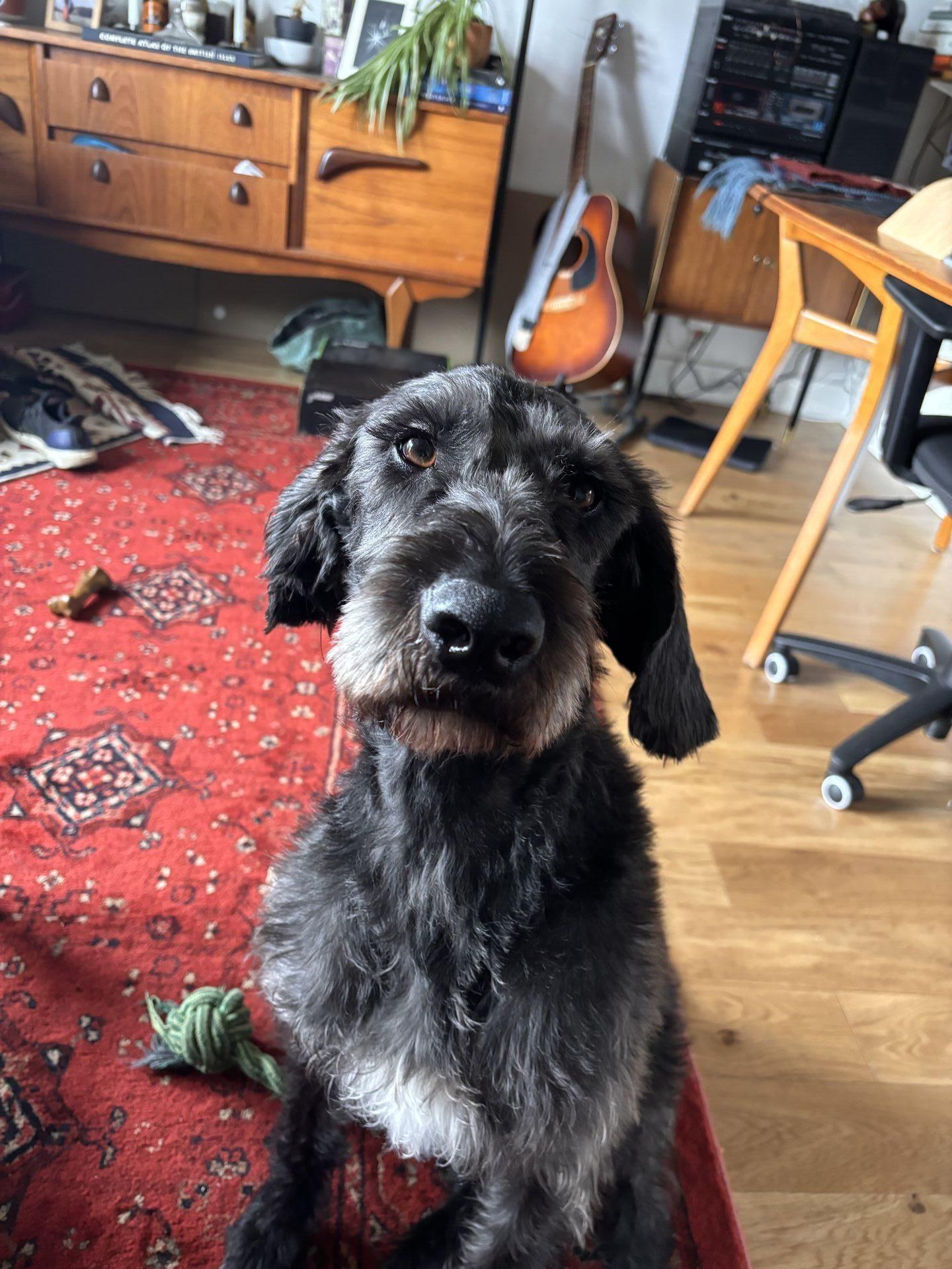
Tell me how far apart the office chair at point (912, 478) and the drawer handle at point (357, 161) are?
1764 millimetres

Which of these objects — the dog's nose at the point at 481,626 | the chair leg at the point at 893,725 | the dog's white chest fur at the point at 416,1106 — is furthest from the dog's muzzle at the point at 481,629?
the chair leg at the point at 893,725

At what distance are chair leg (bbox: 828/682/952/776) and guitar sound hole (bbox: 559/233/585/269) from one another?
2063 millimetres

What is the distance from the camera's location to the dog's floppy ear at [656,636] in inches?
40.3

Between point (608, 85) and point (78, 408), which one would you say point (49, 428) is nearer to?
point (78, 408)

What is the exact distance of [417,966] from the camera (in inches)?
38.2

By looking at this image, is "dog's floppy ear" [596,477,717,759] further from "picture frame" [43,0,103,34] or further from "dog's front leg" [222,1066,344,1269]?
"picture frame" [43,0,103,34]

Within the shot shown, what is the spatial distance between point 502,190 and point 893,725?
237cm

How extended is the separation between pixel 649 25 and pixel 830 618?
2356 mm

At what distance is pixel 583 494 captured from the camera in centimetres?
101

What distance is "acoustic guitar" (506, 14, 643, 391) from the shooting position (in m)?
3.03

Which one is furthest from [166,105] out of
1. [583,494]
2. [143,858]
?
[583,494]

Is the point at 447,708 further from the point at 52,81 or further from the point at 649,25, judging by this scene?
the point at 649,25

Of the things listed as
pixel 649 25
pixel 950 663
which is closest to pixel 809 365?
pixel 649 25

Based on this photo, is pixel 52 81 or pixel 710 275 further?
pixel 710 275
